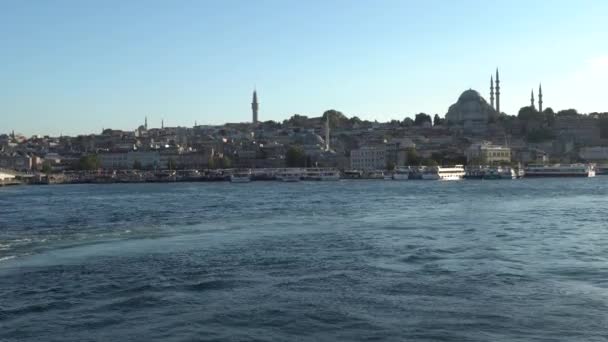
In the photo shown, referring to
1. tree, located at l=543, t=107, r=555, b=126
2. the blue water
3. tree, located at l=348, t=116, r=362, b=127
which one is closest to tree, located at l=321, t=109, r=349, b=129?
tree, located at l=348, t=116, r=362, b=127

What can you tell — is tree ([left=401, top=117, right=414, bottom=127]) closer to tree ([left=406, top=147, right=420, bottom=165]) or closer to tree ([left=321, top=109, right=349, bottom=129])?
tree ([left=321, top=109, right=349, bottom=129])

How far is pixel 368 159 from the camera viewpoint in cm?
6156

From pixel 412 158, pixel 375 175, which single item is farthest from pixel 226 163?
pixel 375 175

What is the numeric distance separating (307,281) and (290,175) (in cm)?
4192

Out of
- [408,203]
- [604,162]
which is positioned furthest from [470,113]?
[408,203]

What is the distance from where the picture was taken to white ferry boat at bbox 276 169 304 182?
5018 cm

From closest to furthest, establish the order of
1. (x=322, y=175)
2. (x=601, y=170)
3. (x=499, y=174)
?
(x=499, y=174)
(x=322, y=175)
(x=601, y=170)

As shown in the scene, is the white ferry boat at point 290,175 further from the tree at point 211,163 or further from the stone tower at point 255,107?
the stone tower at point 255,107

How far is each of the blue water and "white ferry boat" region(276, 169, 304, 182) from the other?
111ft

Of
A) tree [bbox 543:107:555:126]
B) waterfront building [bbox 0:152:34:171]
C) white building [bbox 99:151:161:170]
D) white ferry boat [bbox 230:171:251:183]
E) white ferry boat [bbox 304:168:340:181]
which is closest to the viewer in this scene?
white ferry boat [bbox 230:171:251:183]

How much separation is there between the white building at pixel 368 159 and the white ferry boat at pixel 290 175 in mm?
9850

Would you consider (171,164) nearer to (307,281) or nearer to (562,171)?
(562,171)

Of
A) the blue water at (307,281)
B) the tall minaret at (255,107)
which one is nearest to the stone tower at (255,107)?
the tall minaret at (255,107)

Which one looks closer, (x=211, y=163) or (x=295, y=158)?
(x=295, y=158)
